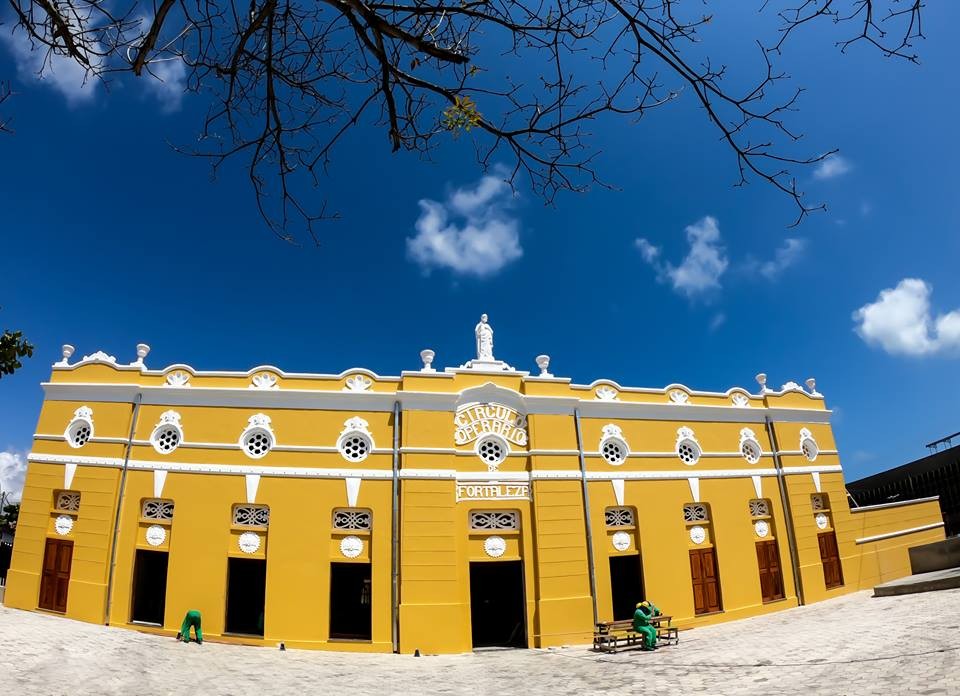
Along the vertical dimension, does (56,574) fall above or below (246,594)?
above

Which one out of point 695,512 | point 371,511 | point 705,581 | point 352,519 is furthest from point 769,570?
point 352,519

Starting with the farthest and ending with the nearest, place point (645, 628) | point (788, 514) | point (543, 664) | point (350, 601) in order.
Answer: point (788, 514)
point (350, 601)
point (645, 628)
point (543, 664)

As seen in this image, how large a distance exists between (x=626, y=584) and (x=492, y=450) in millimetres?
4868

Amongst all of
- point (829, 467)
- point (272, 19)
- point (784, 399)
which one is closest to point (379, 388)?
point (272, 19)

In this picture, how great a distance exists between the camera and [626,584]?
46.6ft

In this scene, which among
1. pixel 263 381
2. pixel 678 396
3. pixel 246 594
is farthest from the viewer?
pixel 678 396

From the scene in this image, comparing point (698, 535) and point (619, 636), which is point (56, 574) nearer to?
point (619, 636)

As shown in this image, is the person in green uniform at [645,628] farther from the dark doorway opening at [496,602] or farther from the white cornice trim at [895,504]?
the white cornice trim at [895,504]

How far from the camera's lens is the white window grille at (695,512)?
15.1 metres

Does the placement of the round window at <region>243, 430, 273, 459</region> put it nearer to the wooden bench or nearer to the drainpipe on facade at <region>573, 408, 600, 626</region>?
the drainpipe on facade at <region>573, 408, 600, 626</region>

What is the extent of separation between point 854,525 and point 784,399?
451 cm

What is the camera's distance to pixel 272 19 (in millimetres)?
3588

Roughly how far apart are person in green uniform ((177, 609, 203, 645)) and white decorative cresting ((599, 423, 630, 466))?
33.4 feet

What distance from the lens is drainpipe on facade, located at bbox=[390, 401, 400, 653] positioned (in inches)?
477
